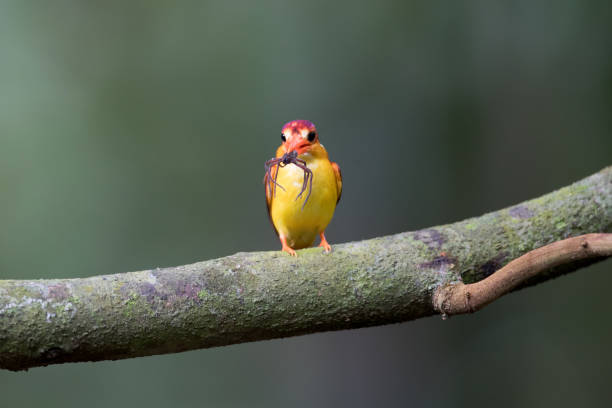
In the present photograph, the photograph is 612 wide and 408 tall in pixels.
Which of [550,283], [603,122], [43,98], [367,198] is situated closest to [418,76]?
[367,198]

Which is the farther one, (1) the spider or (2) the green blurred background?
(2) the green blurred background

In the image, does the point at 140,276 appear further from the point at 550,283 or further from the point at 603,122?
the point at 603,122

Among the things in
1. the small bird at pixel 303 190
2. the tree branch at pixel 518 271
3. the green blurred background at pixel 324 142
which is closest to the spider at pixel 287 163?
the small bird at pixel 303 190

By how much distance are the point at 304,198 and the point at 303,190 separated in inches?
2.0

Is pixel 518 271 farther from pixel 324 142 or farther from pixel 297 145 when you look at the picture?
pixel 324 142

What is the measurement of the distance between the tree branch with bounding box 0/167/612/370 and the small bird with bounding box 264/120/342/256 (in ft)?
0.94

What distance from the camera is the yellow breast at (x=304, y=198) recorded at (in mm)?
1918

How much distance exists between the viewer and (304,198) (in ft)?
6.28

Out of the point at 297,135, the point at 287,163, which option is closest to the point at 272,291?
the point at 287,163

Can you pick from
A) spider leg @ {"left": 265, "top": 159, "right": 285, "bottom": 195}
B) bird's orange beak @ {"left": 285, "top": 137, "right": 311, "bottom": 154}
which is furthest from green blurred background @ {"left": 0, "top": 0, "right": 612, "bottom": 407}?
bird's orange beak @ {"left": 285, "top": 137, "right": 311, "bottom": 154}

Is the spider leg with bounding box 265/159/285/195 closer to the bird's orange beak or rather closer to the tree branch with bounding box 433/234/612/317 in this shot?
the bird's orange beak

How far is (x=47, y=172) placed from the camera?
336 cm

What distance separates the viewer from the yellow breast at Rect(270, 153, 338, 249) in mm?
1918

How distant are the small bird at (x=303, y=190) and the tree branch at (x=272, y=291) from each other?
0.94 ft
